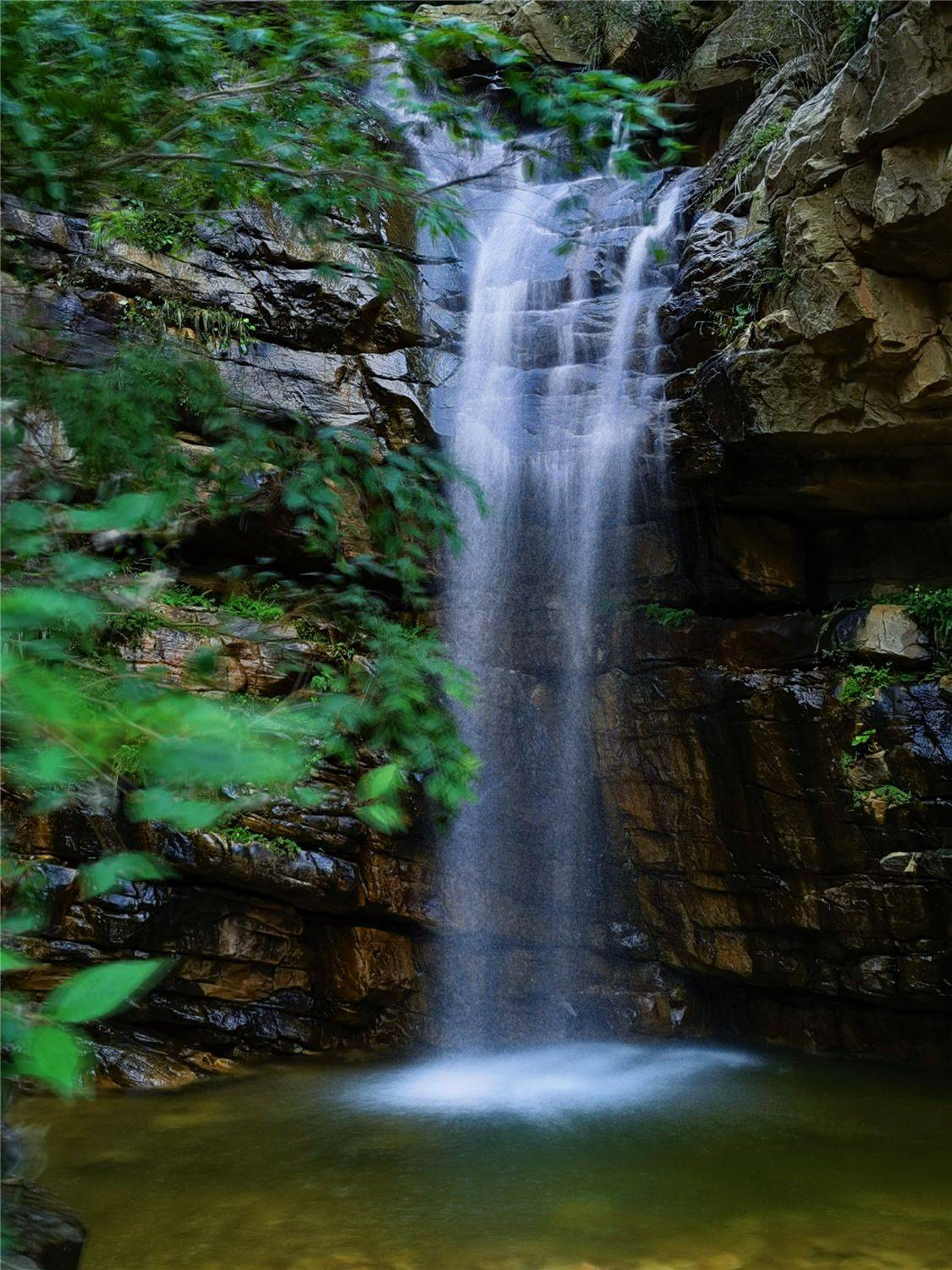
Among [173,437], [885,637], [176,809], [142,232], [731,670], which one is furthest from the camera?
[142,232]

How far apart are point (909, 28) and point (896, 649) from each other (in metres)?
4.35

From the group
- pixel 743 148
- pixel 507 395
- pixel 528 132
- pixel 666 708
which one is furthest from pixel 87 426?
pixel 528 132

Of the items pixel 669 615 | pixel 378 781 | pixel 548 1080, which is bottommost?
pixel 548 1080

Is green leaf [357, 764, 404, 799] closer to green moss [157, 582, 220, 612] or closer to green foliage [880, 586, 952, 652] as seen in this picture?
green moss [157, 582, 220, 612]

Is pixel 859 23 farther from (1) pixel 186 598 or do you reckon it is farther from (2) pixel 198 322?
(1) pixel 186 598

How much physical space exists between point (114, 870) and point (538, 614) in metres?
8.04

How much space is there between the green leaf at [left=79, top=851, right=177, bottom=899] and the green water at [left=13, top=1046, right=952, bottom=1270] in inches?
136

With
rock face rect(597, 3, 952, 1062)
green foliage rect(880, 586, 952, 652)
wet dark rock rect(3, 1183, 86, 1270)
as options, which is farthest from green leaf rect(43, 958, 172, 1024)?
green foliage rect(880, 586, 952, 652)

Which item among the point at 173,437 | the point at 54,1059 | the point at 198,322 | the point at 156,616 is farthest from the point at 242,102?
the point at 198,322

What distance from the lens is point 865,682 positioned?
307 inches

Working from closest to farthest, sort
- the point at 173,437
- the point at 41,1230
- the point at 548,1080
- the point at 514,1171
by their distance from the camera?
the point at 173,437 < the point at 41,1230 < the point at 514,1171 < the point at 548,1080

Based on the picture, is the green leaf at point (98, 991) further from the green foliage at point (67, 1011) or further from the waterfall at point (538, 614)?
the waterfall at point (538, 614)

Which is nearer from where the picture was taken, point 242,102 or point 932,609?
point 242,102

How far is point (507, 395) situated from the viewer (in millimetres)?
9945
